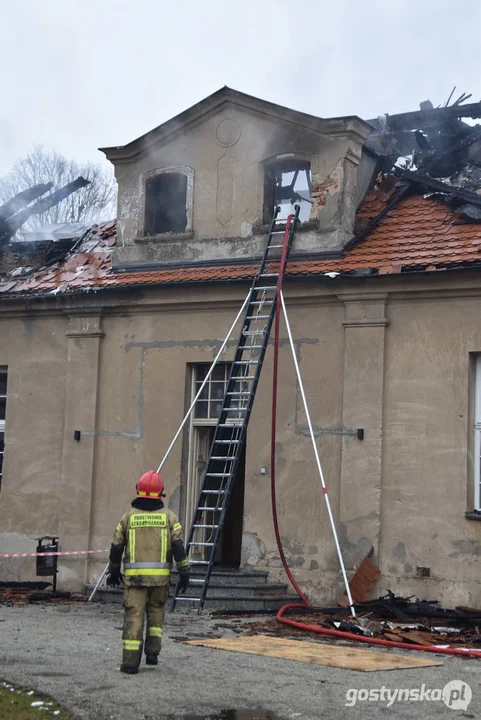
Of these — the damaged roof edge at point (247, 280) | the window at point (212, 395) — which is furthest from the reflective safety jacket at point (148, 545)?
the window at point (212, 395)

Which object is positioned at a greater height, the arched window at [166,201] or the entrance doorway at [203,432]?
the arched window at [166,201]

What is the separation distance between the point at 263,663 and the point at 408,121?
12593mm

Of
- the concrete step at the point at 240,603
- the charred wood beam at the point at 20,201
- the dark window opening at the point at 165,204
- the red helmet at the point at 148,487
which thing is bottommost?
the concrete step at the point at 240,603

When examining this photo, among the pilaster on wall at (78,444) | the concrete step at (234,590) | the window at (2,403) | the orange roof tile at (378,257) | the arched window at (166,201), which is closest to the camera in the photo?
the concrete step at (234,590)

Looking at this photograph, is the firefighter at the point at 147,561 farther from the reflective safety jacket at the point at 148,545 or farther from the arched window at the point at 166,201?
the arched window at the point at 166,201

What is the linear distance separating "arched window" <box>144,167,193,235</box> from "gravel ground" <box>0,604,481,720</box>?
745 centimetres

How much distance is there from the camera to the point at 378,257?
14688 mm

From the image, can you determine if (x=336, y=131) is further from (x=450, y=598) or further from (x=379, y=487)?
(x=450, y=598)

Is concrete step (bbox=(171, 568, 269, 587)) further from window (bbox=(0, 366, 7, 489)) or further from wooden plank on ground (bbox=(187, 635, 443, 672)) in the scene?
window (bbox=(0, 366, 7, 489))

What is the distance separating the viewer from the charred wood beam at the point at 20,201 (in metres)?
20.0

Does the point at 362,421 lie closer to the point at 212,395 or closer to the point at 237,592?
the point at 212,395

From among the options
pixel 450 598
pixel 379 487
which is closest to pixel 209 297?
pixel 379 487

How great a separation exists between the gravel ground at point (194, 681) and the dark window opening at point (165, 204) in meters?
7.46

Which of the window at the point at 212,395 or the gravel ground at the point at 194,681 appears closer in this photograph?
the gravel ground at the point at 194,681
